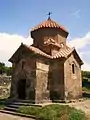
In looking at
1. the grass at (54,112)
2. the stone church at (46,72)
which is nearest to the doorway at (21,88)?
the stone church at (46,72)

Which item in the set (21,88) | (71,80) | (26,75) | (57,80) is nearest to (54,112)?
(57,80)

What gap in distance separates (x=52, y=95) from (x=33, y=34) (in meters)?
7.46

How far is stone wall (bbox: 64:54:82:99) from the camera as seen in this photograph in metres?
17.0

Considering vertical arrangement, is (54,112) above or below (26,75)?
below

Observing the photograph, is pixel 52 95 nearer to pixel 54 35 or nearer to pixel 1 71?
pixel 54 35

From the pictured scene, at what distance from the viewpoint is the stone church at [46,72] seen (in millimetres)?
16177

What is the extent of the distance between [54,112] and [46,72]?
223 inches

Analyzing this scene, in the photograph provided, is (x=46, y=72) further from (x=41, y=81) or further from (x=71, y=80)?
(x=71, y=80)

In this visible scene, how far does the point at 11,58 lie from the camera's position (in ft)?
60.8

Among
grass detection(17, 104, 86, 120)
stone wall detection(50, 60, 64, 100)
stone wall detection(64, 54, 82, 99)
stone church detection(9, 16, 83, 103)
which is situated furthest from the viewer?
stone wall detection(64, 54, 82, 99)

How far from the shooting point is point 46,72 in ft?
56.5

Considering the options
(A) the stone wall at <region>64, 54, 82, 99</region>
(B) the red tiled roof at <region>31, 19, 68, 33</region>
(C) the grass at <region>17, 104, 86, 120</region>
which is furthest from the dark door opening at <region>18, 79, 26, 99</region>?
(B) the red tiled roof at <region>31, 19, 68, 33</region>

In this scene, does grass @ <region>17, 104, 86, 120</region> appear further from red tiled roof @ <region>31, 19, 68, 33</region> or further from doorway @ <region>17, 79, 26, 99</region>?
red tiled roof @ <region>31, 19, 68, 33</region>

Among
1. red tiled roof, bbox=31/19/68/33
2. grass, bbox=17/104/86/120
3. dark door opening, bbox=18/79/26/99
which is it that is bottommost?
grass, bbox=17/104/86/120
